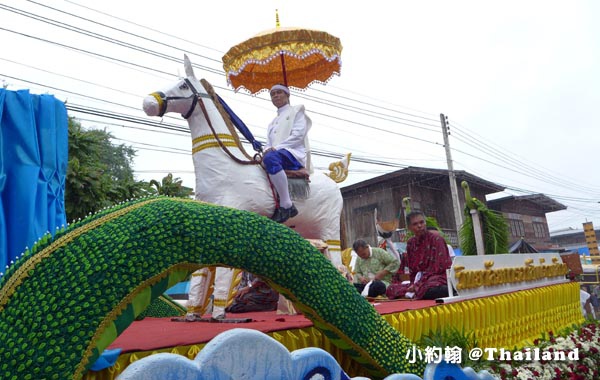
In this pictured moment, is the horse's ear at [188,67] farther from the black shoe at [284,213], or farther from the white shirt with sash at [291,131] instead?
the black shoe at [284,213]

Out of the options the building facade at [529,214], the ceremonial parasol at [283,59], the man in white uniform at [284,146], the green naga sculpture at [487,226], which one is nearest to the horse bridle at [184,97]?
the man in white uniform at [284,146]

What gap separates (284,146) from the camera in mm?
4055

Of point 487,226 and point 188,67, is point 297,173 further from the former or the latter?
point 487,226

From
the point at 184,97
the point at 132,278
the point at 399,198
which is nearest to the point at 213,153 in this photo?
the point at 184,97

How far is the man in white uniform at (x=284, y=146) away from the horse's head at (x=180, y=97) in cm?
73

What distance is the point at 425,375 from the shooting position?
103 inches

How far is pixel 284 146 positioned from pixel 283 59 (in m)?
1.41

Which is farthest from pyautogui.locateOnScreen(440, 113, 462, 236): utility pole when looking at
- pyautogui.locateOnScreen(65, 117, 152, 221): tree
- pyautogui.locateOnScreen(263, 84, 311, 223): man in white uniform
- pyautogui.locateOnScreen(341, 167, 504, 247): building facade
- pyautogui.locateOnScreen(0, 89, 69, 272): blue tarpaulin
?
pyautogui.locateOnScreen(0, 89, 69, 272): blue tarpaulin

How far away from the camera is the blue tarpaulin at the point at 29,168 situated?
129 inches

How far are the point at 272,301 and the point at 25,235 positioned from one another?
234 cm

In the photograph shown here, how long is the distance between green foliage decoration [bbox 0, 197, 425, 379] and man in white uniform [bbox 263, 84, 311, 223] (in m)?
1.41

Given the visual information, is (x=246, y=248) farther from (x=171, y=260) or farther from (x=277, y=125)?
(x=277, y=125)

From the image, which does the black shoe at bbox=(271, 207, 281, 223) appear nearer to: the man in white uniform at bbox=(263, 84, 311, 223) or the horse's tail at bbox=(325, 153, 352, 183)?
the man in white uniform at bbox=(263, 84, 311, 223)

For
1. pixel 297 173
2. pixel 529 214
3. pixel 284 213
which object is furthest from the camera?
pixel 529 214
